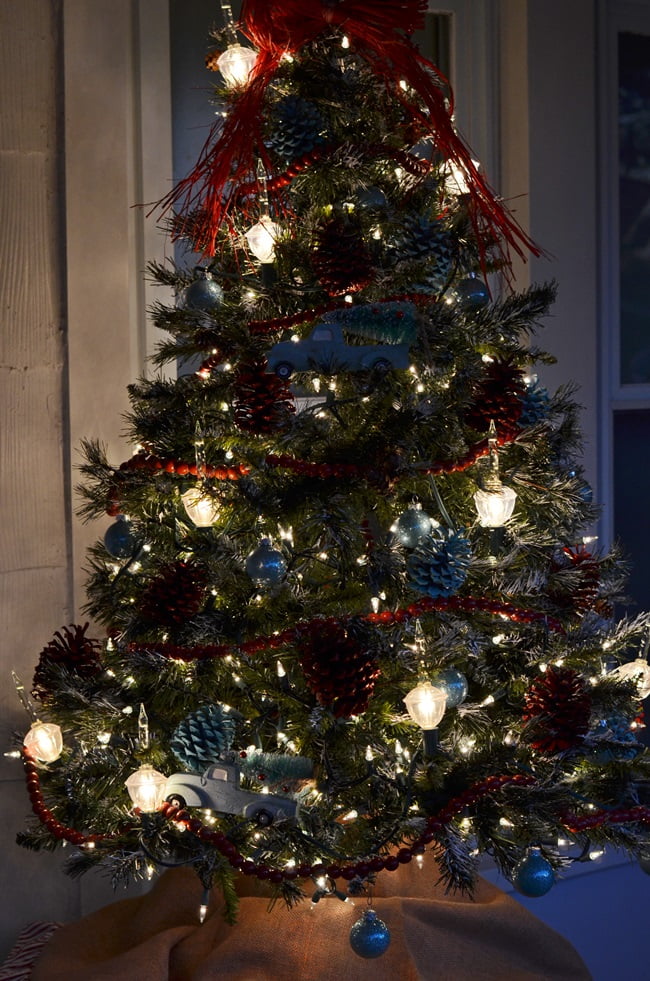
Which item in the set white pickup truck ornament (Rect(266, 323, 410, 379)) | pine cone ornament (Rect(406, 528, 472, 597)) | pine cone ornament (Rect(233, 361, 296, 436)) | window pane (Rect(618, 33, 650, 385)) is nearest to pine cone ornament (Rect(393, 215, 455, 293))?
white pickup truck ornament (Rect(266, 323, 410, 379))

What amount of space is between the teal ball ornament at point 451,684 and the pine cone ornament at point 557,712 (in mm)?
99

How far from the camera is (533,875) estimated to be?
43.8 inches

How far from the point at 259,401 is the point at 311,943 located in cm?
63

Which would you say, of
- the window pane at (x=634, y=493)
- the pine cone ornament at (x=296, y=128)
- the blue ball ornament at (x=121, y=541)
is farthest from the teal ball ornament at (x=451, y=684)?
the window pane at (x=634, y=493)

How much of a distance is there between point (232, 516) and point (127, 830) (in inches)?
15.3

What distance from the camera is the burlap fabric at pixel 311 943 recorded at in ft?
3.85

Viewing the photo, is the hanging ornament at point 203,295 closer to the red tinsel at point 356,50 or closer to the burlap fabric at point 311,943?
the red tinsel at point 356,50

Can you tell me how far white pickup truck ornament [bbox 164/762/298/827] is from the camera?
1.13 m

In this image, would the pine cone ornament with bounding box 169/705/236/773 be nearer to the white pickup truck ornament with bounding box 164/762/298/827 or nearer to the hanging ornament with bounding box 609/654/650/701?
the white pickup truck ornament with bounding box 164/762/298/827

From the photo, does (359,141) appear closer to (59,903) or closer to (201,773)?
(201,773)

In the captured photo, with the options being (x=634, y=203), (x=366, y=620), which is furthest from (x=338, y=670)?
(x=634, y=203)

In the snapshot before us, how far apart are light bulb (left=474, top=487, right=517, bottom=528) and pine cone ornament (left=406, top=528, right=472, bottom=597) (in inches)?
1.9

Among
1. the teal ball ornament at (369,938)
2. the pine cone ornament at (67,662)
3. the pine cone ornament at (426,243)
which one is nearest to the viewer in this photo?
the teal ball ornament at (369,938)

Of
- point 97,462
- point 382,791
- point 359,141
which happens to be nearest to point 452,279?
point 359,141
